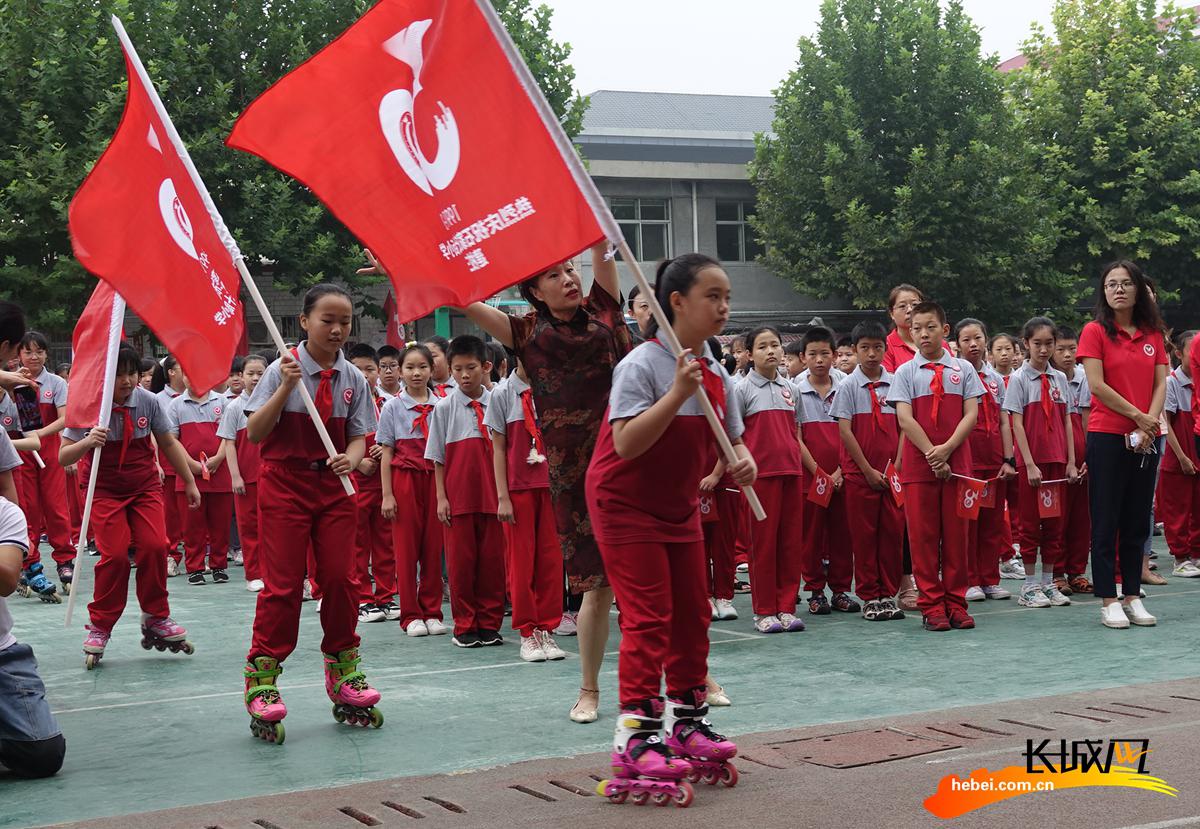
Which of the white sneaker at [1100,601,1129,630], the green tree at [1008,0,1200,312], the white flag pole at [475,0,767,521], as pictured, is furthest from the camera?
the green tree at [1008,0,1200,312]

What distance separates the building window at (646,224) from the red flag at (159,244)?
2953cm

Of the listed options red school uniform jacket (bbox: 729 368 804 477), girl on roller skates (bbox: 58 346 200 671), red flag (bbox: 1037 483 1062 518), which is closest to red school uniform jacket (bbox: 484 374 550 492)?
red school uniform jacket (bbox: 729 368 804 477)

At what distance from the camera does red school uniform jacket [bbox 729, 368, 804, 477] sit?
8.90 meters

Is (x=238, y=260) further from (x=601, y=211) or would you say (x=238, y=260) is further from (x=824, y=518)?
(x=824, y=518)

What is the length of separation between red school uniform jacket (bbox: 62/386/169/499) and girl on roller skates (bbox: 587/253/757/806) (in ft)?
14.0

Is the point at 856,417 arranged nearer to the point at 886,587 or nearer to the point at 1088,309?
the point at 886,587

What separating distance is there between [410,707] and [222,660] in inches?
85.5

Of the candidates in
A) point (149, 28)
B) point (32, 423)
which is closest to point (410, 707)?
point (32, 423)

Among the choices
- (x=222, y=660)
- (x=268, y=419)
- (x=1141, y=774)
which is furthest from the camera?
(x=222, y=660)

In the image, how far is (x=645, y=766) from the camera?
4.65 metres

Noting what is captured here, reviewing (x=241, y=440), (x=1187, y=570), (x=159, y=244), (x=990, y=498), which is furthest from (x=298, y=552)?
(x=1187, y=570)

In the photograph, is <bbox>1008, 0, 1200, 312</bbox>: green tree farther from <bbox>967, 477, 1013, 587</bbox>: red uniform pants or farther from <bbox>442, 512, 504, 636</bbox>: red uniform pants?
<bbox>442, 512, 504, 636</bbox>: red uniform pants

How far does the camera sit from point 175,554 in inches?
564

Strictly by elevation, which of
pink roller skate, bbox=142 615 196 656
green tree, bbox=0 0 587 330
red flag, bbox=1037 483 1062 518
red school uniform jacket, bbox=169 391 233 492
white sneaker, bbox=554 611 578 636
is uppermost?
green tree, bbox=0 0 587 330
